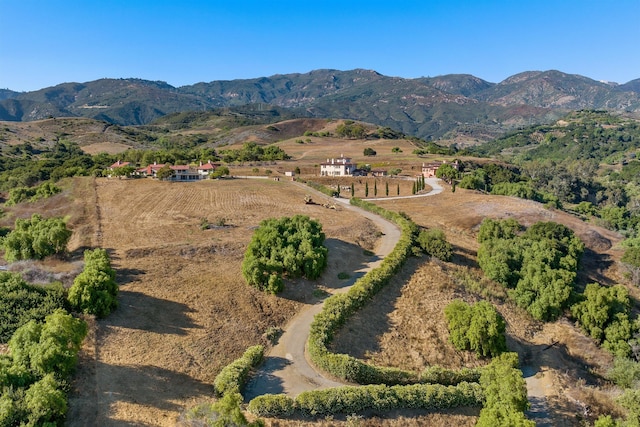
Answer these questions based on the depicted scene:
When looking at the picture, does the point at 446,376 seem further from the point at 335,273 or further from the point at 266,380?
the point at 335,273

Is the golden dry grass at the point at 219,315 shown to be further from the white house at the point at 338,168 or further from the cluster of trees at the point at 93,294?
the white house at the point at 338,168

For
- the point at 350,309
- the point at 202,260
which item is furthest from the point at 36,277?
the point at 350,309

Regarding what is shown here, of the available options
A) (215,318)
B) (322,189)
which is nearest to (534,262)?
(215,318)

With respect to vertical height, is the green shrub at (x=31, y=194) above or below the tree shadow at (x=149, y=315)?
above

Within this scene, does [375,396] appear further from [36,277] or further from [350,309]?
[36,277]

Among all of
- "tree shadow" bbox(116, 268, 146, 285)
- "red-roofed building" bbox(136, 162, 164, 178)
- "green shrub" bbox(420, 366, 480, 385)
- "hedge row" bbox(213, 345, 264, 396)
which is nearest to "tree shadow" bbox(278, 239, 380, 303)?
"hedge row" bbox(213, 345, 264, 396)

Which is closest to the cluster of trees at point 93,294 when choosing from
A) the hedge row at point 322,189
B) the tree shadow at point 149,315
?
the tree shadow at point 149,315
